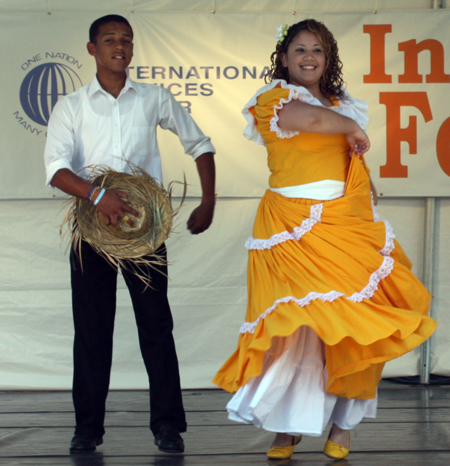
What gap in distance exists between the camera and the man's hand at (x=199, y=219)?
269 cm

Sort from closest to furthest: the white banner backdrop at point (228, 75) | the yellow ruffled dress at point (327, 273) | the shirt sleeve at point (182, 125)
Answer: the yellow ruffled dress at point (327, 273) < the shirt sleeve at point (182, 125) < the white banner backdrop at point (228, 75)

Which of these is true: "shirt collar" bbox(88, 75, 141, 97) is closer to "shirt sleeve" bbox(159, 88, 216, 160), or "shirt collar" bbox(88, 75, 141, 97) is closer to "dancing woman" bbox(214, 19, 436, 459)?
"shirt sleeve" bbox(159, 88, 216, 160)

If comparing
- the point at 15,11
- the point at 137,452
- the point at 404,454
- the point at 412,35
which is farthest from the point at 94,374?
the point at 412,35

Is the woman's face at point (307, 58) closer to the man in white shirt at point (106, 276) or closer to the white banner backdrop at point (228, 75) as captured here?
the man in white shirt at point (106, 276)

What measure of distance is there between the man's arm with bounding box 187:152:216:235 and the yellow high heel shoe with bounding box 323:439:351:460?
984 millimetres

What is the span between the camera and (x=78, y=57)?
3818 mm

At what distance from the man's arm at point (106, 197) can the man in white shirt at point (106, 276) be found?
13 cm

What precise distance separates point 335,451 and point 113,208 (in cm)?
124

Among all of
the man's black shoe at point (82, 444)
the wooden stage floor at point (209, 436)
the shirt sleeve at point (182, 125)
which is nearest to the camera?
the wooden stage floor at point (209, 436)

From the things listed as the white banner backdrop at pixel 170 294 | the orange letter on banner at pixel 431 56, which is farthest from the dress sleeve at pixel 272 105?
the orange letter on banner at pixel 431 56

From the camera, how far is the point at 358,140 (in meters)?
2.44

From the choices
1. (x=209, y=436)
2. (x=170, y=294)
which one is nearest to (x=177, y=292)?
(x=170, y=294)

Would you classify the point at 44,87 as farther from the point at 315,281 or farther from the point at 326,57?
the point at 315,281

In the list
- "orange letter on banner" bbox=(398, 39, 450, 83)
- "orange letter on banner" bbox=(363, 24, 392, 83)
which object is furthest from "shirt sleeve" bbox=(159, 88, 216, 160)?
"orange letter on banner" bbox=(398, 39, 450, 83)
